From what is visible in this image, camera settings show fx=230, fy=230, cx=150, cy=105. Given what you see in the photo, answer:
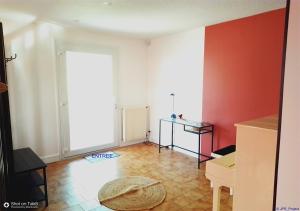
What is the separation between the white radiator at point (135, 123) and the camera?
15.1ft

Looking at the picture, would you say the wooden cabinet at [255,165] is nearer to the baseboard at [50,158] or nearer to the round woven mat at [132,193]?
the round woven mat at [132,193]

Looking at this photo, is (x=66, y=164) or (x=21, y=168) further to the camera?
(x=66, y=164)

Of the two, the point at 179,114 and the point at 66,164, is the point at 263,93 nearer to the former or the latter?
the point at 179,114

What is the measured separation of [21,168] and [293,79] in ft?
8.20

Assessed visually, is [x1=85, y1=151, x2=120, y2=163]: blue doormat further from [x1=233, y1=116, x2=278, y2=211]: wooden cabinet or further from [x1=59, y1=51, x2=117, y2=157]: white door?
[x1=233, y1=116, x2=278, y2=211]: wooden cabinet

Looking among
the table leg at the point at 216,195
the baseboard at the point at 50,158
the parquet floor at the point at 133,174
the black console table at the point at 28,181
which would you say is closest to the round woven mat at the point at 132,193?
the parquet floor at the point at 133,174

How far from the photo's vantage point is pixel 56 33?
368 cm

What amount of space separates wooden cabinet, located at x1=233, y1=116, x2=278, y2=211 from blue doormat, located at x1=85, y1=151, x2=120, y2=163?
9.57 feet

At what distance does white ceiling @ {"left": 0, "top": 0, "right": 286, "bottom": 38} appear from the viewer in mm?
2574

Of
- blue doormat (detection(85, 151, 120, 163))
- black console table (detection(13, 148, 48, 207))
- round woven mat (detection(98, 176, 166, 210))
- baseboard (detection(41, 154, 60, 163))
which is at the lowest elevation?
blue doormat (detection(85, 151, 120, 163))

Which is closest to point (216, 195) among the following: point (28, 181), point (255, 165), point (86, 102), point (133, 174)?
point (255, 165)

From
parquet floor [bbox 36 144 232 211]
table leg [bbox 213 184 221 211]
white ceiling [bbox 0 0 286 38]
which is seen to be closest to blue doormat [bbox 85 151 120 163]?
parquet floor [bbox 36 144 232 211]

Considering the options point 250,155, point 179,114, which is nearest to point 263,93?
point 179,114

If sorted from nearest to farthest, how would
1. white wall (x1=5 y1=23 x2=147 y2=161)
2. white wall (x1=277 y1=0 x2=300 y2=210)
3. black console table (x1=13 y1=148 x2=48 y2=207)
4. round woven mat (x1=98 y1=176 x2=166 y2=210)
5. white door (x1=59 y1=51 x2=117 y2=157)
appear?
white wall (x1=277 y1=0 x2=300 y2=210)
black console table (x1=13 y1=148 x2=48 y2=207)
round woven mat (x1=98 y1=176 x2=166 y2=210)
white wall (x1=5 y1=23 x2=147 y2=161)
white door (x1=59 y1=51 x2=117 y2=157)
